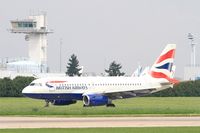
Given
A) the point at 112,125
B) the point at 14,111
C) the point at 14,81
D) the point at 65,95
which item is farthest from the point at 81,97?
the point at 14,81

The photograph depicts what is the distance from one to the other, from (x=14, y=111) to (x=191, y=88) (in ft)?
232

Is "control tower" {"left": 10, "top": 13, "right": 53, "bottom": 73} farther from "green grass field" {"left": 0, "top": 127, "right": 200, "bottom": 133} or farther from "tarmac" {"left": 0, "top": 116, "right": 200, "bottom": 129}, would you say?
"green grass field" {"left": 0, "top": 127, "right": 200, "bottom": 133}

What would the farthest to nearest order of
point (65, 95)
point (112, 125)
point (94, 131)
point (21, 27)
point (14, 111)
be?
point (21, 27) → point (65, 95) → point (14, 111) → point (112, 125) → point (94, 131)

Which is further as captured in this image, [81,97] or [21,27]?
[21,27]

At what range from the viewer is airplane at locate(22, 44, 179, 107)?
7444cm

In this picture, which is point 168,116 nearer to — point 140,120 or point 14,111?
point 140,120

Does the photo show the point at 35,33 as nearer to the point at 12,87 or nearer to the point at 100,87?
the point at 12,87

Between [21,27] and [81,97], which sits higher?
[21,27]

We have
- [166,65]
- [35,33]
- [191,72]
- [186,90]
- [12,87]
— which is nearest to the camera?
[166,65]

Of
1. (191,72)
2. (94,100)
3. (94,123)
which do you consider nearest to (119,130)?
(94,123)

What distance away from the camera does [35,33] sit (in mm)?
174625

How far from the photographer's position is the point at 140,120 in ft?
156

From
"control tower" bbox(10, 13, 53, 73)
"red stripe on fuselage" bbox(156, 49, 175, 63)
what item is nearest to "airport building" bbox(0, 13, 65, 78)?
"control tower" bbox(10, 13, 53, 73)

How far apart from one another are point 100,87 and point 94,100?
3151 mm
